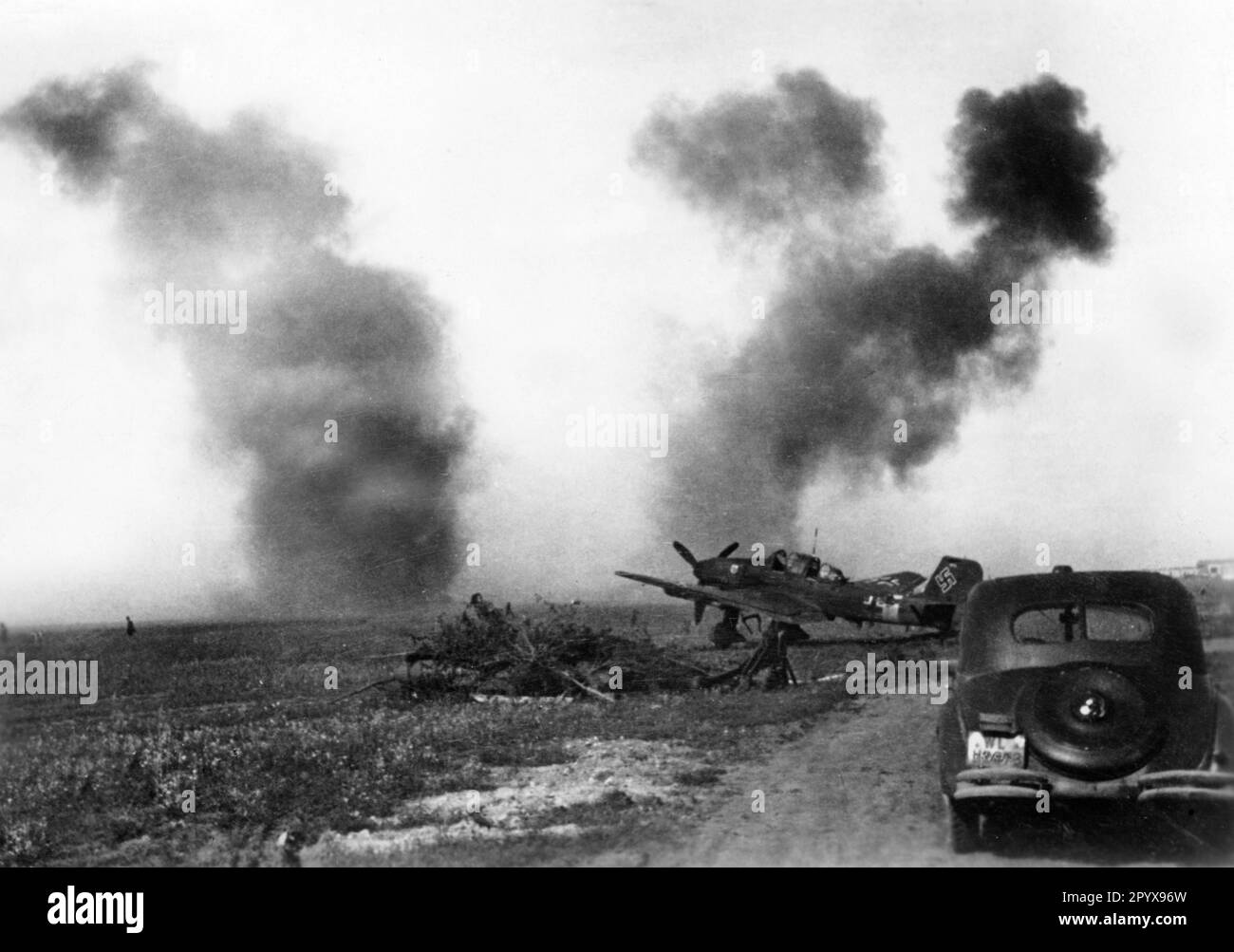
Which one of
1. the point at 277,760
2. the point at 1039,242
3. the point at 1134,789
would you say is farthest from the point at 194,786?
the point at 1039,242

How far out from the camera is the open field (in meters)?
8.70

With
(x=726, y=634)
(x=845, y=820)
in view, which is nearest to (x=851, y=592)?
(x=726, y=634)

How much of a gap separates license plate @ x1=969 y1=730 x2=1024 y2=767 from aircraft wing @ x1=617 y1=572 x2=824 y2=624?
352 inches

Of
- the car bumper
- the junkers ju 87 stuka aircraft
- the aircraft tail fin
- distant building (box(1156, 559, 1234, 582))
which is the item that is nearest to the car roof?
the car bumper

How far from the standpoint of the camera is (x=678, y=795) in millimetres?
9539

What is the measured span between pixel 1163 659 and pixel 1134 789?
3.43 ft

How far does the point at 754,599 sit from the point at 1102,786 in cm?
1109

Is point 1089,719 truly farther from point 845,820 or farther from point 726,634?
point 726,634

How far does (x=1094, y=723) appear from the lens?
738 cm

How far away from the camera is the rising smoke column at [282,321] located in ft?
45.1

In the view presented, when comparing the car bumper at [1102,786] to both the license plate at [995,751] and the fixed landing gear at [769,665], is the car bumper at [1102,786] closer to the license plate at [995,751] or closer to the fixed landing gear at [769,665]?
the license plate at [995,751]

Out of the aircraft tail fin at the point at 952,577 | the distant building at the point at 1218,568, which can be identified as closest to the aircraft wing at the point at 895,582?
the aircraft tail fin at the point at 952,577
